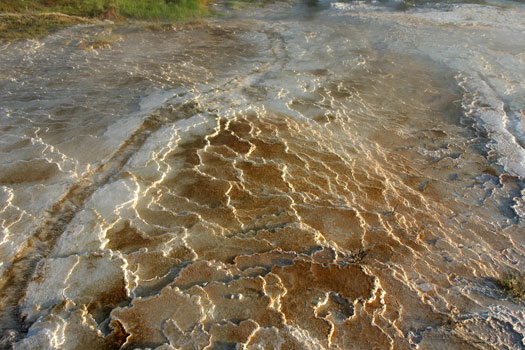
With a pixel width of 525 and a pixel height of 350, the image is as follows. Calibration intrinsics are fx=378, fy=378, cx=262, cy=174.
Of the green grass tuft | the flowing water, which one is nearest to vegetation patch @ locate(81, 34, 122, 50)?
the flowing water

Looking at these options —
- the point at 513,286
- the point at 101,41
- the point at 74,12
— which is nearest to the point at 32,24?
the point at 74,12

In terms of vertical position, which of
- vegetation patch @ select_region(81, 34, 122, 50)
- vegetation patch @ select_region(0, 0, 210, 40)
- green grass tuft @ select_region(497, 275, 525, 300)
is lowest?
green grass tuft @ select_region(497, 275, 525, 300)

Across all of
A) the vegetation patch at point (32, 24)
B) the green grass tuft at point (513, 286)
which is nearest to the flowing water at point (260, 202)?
the green grass tuft at point (513, 286)

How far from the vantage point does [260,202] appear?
148 inches

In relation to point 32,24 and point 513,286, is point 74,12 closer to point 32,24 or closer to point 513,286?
point 32,24

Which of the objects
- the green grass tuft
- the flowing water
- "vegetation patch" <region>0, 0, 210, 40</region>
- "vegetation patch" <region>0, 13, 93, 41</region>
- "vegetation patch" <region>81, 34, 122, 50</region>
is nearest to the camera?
the flowing water

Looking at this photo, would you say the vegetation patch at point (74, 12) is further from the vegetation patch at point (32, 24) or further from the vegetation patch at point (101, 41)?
the vegetation patch at point (101, 41)

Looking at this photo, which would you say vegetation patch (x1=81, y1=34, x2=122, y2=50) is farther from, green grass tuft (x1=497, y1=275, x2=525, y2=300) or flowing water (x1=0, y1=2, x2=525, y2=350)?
green grass tuft (x1=497, y1=275, x2=525, y2=300)

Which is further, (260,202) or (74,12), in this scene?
(74,12)

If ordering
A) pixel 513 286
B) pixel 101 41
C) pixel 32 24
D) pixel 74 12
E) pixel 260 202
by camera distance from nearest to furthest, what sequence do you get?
pixel 513 286
pixel 260 202
pixel 101 41
pixel 32 24
pixel 74 12

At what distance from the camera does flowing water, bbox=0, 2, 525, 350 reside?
2619 millimetres

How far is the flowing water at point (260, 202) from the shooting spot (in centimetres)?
262

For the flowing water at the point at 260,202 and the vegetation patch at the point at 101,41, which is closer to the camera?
the flowing water at the point at 260,202

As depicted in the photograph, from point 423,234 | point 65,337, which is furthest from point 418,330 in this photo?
point 65,337
